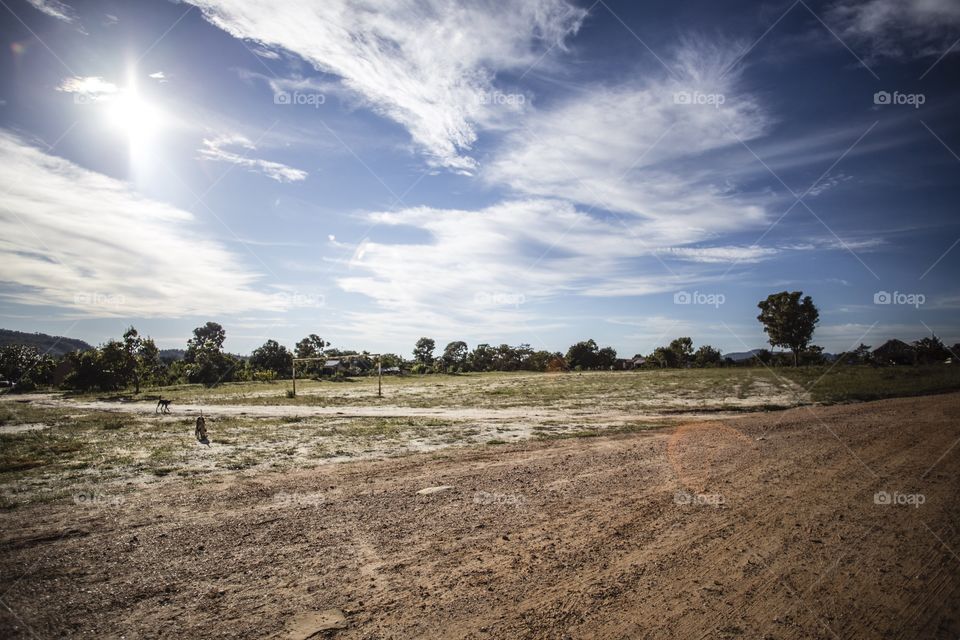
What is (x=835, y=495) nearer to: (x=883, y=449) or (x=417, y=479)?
(x=883, y=449)

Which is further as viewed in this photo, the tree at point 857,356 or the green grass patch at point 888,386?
the tree at point 857,356

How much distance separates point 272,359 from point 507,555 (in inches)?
4019

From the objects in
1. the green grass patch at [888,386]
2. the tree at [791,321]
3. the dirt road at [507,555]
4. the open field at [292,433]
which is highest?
the tree at [791,321]

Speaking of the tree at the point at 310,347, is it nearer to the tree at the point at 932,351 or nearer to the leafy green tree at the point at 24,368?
the leafy green tree at the point at 24,368

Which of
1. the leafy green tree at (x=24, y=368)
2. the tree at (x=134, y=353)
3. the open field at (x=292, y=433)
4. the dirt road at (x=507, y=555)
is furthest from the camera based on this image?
the leafy green tree at (x=24, y=368)

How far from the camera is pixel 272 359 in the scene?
3740 inches

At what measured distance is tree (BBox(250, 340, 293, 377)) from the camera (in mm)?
94688

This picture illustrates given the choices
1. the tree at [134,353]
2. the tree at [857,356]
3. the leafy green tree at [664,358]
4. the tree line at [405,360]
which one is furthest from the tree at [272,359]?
the tree at [857,356]

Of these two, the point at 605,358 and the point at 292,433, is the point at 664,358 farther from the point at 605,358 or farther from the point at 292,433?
the point at 292,433

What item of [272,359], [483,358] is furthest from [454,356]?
[272,359]

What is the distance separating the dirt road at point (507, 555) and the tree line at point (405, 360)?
4089 cm

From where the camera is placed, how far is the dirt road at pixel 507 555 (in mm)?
4684

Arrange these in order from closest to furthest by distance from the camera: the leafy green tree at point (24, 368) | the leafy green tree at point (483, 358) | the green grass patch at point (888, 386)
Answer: the green grass patch at point (888, 386) → the leafy green tree at point (24, 368) → the leafy green tree at point (483, 358)

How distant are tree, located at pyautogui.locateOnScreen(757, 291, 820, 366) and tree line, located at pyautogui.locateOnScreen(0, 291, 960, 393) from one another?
0.14 metres
